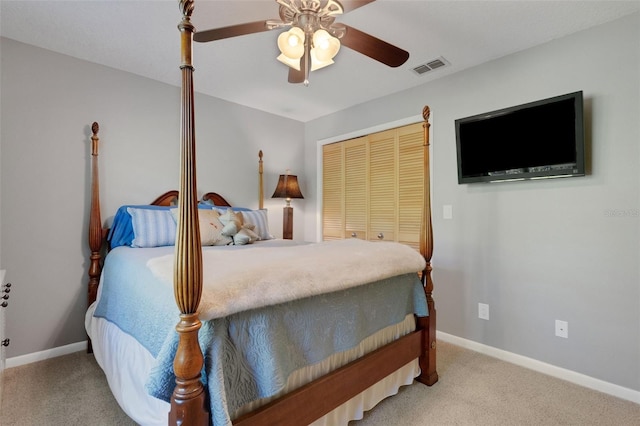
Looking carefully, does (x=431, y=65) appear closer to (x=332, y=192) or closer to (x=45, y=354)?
(x=332, y=192)

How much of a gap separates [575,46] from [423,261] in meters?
1.87

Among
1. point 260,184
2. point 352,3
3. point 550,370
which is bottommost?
point 550,370

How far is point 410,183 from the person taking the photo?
3.17 m

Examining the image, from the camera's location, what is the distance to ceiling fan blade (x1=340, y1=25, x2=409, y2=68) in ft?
5.50

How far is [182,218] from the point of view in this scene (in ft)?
3.09

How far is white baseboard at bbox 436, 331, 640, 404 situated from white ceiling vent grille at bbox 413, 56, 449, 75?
7.88 feet

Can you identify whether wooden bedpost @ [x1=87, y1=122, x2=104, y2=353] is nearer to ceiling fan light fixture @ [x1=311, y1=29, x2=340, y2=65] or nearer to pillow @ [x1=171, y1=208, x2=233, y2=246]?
pillow @ [x1=171, y1=208, x2=233, y2=246]

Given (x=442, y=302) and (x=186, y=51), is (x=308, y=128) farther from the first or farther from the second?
Answer: (x=186, y=51)

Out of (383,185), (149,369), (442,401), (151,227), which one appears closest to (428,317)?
(442,401)

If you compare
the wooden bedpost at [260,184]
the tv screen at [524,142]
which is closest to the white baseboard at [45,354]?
the wooden bedpost at [260,184]

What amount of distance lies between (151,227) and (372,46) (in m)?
2.08

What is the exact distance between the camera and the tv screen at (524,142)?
2096mm

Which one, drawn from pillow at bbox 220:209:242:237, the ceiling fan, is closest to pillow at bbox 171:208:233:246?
pillow at bbox 220:209:242:237

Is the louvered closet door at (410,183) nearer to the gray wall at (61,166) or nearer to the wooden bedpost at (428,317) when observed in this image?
the wooden bedpost at (428,317)
